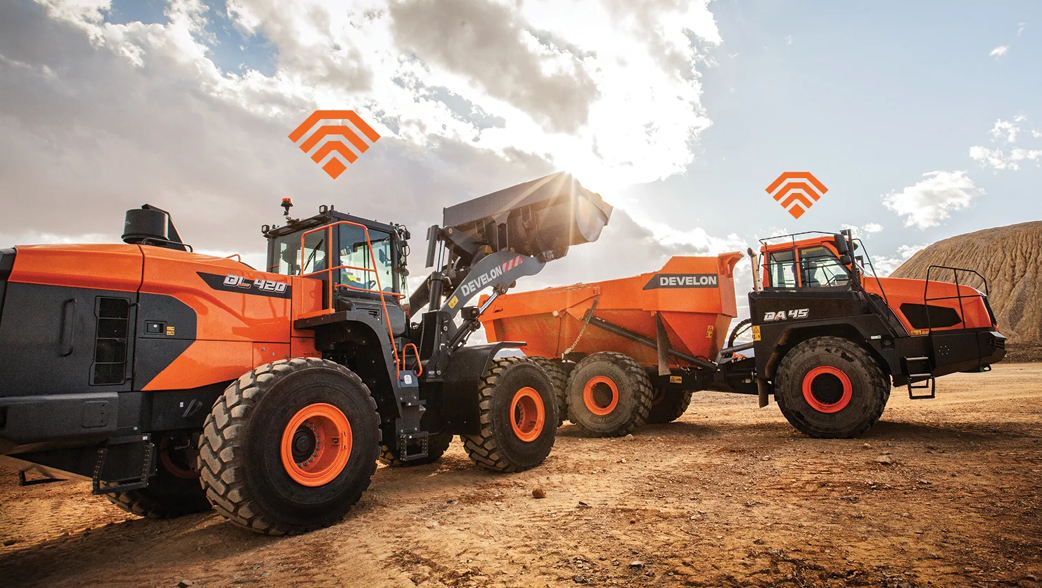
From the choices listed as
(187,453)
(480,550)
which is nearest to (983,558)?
(480,550)

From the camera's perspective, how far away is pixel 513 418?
6.46 metres

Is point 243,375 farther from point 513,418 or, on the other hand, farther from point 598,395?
point 598,395

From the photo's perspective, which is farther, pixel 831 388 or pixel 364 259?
pixel 831 388

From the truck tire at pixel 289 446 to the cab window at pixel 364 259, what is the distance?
1380mm

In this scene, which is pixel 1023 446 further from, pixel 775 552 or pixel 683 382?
pixel 775 552

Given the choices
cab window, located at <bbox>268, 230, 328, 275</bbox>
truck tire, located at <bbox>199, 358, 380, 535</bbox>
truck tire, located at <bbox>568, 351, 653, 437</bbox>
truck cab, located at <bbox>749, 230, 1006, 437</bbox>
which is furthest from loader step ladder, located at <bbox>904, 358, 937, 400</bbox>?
cab window, located at <bbox>268, 230, 328, 275</bbox>

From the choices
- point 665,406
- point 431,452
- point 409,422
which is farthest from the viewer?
point 665,406

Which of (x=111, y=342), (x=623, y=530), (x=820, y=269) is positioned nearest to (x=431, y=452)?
(x=623, y=530)

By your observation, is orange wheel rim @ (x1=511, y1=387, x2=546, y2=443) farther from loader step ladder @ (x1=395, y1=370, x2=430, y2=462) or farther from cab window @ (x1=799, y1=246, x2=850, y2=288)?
cab window @ (x1=799, y1=246, x2=850, y2=288)

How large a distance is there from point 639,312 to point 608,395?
62.7 inches

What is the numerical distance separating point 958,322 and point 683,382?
4057mm

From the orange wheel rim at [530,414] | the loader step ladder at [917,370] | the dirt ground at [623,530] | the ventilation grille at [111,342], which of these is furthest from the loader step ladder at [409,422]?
the loader step ladder at [917,370]

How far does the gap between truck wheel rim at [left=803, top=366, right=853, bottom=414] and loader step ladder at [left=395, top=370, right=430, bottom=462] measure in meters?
5.64

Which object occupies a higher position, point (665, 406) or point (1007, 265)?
point (1007, 265)
